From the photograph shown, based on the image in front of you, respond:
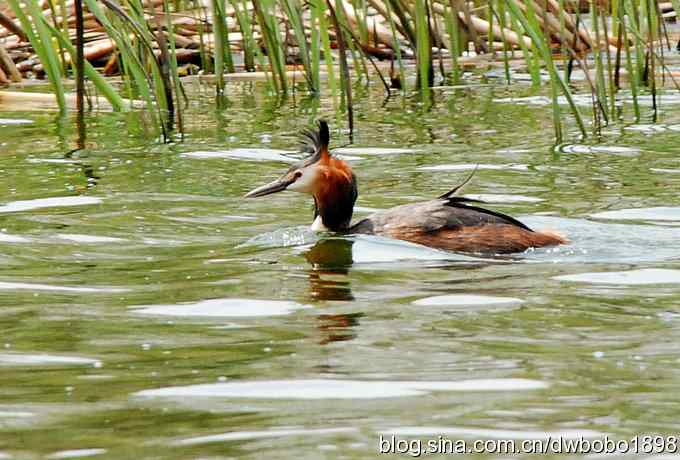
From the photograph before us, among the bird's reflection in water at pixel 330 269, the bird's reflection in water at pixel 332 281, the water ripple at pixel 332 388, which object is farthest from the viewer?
the bird's reflection in water at pixel 330 269

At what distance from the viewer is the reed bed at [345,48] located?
8.37 meters

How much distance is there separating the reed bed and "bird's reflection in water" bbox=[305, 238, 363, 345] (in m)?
1.52

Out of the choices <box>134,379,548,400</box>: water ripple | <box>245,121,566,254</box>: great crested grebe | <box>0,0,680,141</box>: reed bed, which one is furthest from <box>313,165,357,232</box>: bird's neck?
<box>134,379,548,400</box>: water ripple

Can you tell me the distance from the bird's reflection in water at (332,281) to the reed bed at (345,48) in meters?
1.52

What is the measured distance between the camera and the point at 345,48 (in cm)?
1254

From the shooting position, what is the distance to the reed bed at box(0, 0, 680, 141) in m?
8.37

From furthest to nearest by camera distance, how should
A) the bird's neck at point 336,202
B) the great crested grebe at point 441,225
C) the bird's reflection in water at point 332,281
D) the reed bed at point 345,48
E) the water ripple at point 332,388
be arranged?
1. the reed bed at point 345,48
2. the bird's neck at point 336,202
3. the great crested grebe at point 441,225
4. the bird's reflection in water at point 332,281
5. the water ripple at point 332,388

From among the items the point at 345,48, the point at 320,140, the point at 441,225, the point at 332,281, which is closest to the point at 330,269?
the point at 332,281

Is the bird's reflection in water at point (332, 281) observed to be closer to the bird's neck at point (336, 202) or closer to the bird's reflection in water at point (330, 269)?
the bird's reflection in water at point (330, 269)

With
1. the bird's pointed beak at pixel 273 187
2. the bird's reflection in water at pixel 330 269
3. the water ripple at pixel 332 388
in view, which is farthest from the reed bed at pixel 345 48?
the water ripple at pixel 332 388

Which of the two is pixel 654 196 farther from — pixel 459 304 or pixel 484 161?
pixel 459 304

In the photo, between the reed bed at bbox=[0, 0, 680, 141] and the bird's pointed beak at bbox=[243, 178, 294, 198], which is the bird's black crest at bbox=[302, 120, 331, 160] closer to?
the bird's pointed beak at bbox=[243, 178, 294, 198]

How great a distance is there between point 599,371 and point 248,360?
1.00m

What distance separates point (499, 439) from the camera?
331cm
